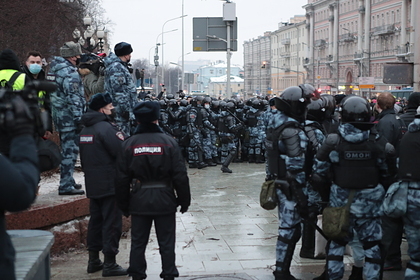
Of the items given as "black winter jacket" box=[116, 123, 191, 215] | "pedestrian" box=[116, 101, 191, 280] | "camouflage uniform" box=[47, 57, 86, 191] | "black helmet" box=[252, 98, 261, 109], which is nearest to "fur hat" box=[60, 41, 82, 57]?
"camouflage uniform" box=[47, 57, 86, 191]

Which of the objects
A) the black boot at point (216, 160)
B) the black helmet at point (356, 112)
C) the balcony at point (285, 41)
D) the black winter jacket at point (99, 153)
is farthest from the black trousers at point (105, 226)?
the balcony at point (285, 41)

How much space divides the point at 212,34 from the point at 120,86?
15.3m

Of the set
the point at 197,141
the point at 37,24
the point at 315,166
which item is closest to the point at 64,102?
the point at 315,166

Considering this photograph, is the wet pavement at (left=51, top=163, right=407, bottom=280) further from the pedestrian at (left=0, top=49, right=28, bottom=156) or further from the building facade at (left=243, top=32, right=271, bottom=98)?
the building facade at (left=243, top=32, right=271, bottom=98)

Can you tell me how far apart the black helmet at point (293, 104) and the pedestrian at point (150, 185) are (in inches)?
51.5

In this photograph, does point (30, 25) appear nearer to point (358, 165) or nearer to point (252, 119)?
point (252, 119)

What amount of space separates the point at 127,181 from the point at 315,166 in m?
1.78

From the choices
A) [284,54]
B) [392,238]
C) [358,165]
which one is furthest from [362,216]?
[284,54]

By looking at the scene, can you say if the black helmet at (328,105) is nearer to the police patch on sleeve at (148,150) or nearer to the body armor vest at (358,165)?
the body armor vest at (358,165)

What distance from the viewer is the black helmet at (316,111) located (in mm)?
7465

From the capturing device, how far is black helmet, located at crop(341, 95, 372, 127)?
19.7ft

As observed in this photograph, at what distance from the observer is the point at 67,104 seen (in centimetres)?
805

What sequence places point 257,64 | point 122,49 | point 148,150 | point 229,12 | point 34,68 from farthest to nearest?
point 257,64 → point 229,12 → point 122,49 → point 34,68 → point 148,150

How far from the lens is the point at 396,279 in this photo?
261 inches
